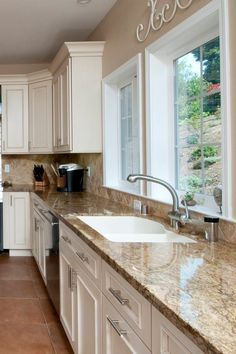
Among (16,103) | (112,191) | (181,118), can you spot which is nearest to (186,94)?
(181,118)

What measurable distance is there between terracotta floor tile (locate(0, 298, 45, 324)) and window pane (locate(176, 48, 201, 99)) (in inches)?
77.5

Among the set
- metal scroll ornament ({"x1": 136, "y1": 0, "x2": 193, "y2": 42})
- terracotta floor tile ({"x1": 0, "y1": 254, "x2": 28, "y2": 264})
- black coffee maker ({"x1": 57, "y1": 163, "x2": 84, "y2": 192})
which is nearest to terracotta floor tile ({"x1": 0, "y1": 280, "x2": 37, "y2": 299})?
terracotta floor tile ({"x1": 0, "y1": 254, "x2": 28, "y2": 264})

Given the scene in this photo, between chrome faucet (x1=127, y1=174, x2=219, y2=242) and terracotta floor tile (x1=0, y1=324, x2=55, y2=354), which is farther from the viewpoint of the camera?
terracotta floor tile (x1=0, y1=324, x2=55, y2=354)

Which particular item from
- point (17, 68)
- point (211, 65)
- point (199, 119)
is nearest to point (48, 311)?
point (199, 119)

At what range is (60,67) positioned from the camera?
4.19 m

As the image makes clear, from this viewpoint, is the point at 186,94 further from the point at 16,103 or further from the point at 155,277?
the point at 16,103

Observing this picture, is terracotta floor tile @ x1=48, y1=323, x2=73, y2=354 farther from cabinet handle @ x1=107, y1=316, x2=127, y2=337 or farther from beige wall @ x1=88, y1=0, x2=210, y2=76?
beige wall @ x1=88, y1=0, x2=210, y2=76

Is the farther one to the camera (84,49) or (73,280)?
(84,49)

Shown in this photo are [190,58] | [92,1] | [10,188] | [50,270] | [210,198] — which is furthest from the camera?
[10,188]

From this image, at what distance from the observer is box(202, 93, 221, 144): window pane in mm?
2088

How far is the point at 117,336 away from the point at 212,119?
1277mm

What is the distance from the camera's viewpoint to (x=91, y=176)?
420 cm

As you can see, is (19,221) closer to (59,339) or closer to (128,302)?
(59,339)

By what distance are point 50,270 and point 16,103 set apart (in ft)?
8.93
